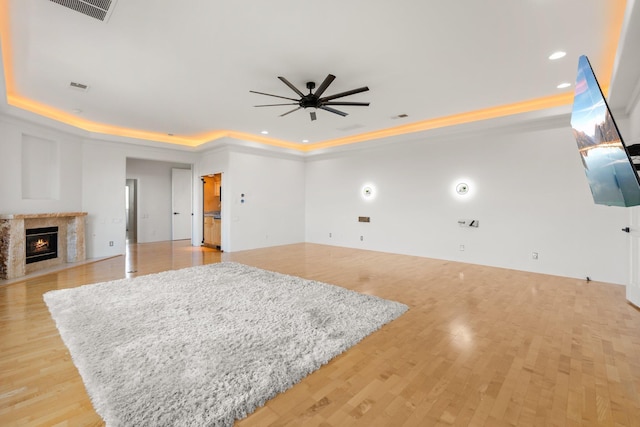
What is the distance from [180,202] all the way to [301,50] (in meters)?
8.57

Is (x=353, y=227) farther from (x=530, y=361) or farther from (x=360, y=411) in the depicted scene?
(x=360, y=411)

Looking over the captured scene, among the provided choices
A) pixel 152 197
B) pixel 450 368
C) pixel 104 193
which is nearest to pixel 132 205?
pixel 152 197

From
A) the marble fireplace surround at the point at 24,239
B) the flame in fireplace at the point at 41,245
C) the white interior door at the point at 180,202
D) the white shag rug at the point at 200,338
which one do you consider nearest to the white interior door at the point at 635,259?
the white shag rug at the point at 200,338

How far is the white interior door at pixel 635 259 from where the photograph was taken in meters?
3.55

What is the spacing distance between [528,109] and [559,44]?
92.5 inches

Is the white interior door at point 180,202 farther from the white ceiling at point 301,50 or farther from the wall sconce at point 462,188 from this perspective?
the wall sconce at point 462,188

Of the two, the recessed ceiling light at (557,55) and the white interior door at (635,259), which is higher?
the recessed ceiling light at (557,55)

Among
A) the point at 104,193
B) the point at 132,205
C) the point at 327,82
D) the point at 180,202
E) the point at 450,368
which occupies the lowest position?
→ the point at 450,368

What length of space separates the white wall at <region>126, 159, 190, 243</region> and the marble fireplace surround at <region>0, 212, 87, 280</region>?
133 inches

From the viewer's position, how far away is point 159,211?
9945mm

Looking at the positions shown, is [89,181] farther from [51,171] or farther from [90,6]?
[90,6]

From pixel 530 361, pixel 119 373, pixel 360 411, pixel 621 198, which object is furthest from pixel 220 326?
pixel 621 198

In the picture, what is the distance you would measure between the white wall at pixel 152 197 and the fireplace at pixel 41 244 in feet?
12.3

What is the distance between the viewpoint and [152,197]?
9.81 metres
